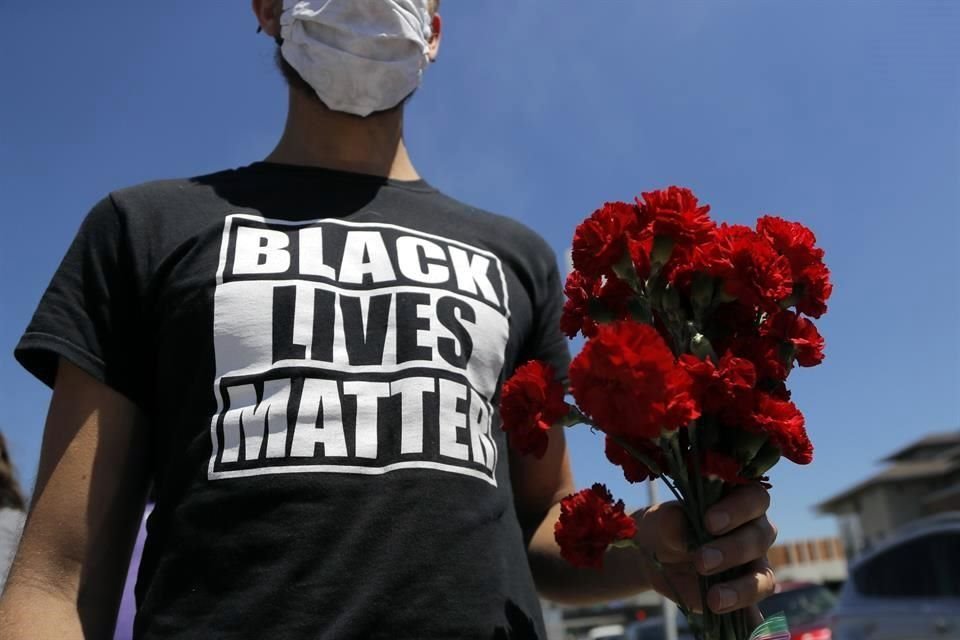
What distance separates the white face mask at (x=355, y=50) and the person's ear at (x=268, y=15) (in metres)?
0.04

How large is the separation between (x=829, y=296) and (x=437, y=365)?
68 cm

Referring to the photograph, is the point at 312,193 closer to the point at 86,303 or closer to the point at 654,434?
the point at 86,303

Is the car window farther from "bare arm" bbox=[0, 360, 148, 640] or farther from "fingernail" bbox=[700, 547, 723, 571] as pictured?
"bare arm" bbox=[0, 360, 148, 640]

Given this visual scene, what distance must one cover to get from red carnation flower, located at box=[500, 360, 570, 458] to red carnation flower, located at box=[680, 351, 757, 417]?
203 mm

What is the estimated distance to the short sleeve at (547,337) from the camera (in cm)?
196

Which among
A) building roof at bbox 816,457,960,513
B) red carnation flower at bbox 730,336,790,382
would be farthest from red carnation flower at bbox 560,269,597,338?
building roof at bbox 816,457,960,513

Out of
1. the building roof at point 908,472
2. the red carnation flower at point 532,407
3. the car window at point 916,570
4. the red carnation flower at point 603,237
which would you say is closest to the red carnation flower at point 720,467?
the red carnation flower at point 532,407

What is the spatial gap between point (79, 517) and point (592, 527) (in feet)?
2.88

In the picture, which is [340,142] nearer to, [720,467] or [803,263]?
[803,263]

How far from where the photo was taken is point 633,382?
1103 millimetres

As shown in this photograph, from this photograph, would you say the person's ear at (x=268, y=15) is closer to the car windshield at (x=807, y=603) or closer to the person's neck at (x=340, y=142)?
the person's neck at (x=340, y=142)

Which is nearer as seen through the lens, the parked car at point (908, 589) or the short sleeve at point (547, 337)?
the short sleeve at point (547, 337)

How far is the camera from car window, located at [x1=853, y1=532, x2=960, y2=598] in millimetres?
7590

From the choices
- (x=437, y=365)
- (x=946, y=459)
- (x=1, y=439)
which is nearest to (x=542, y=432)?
(x=437, y=365)
